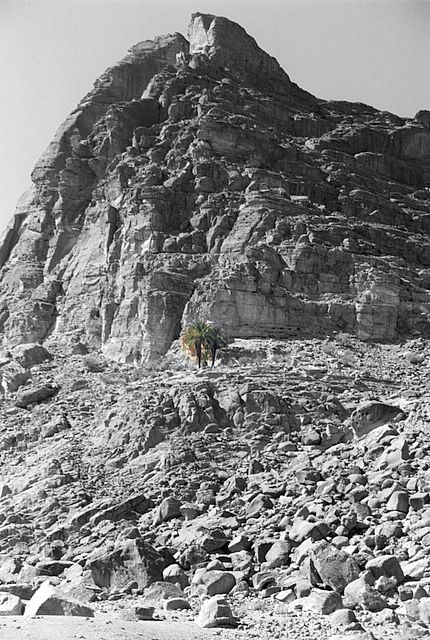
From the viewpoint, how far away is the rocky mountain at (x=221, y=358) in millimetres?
15164

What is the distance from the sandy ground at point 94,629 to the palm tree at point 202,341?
31881mm

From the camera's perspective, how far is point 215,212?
62031mm

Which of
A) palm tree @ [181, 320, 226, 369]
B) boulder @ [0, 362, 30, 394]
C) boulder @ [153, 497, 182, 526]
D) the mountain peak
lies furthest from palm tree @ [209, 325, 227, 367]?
the mountain peak

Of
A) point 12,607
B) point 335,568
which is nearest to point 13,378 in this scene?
point 12,607

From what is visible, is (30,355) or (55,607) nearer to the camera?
(55,607)

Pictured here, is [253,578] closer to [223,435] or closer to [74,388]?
[223,435]

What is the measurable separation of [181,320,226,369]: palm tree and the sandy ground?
31881 millimetres

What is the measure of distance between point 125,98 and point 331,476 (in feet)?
243

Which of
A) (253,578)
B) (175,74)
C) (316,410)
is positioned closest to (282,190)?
(175,74)

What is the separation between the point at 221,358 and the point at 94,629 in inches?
1383

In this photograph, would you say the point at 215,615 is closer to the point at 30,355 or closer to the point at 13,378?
the point at 13,378

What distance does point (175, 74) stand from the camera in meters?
81.9

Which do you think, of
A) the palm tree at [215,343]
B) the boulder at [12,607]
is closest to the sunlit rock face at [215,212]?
the palm tree at [215,343]

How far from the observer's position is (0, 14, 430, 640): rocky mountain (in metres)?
15.2
